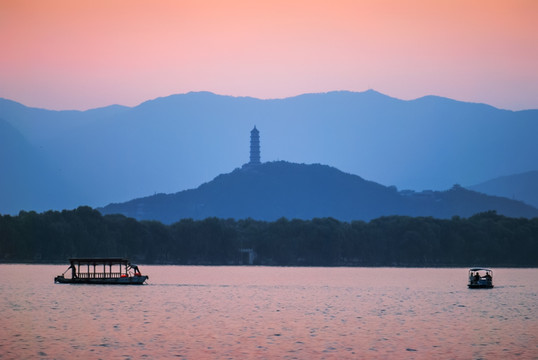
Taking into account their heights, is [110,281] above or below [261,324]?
above

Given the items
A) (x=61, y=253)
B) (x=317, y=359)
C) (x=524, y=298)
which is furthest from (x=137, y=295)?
(x=61, y=253)

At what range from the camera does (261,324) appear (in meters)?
71.8

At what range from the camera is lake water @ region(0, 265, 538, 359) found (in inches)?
2174

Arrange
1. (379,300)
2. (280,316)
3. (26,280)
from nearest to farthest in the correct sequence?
(280,316) < (379,300) < (26,280)

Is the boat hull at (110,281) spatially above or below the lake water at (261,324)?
above

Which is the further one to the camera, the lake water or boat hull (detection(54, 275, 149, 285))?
boat hull (detection(54, 275, 149, 285))

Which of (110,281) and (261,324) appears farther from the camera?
(110,281)

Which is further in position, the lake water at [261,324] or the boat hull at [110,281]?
the boat hull at [110,281]

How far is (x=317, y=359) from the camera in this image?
2035 inches

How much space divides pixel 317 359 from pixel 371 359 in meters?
3.38

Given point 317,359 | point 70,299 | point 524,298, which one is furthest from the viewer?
point 524,298

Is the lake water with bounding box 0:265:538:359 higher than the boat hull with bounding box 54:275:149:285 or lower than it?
lower

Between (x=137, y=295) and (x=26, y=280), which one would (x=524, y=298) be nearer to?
(x=137, y=295)

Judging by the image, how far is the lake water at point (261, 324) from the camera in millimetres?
55219
